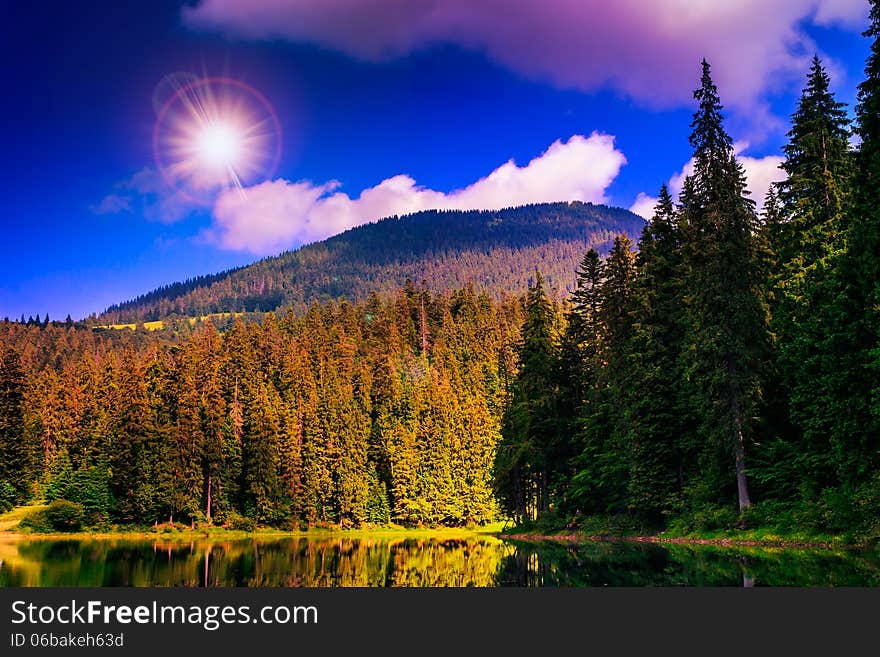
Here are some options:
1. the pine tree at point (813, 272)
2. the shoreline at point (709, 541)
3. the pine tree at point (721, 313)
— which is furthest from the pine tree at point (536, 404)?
the pine tree at point (813, 272)

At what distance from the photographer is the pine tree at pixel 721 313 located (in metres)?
33.4

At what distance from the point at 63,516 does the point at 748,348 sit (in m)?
68.1

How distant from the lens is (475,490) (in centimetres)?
8956

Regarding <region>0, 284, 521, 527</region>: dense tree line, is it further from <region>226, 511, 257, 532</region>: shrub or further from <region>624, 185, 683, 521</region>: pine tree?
<region>624, 185, 683, 521</region>: pine tree

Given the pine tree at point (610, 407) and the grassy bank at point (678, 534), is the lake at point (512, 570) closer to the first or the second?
the grassy bank at point (678, 534)

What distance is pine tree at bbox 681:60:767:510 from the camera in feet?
110

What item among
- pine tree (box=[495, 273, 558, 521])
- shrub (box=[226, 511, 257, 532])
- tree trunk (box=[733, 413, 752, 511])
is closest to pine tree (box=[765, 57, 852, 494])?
tree trunk (box=[733, 413, 752, 511])

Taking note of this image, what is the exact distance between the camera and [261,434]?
84812mm

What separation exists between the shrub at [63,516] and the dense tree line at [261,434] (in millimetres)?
2132

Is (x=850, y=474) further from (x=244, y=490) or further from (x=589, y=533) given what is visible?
(x=244, y=490)

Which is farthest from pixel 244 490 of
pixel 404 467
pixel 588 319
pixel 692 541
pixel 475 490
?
pixel 692 541

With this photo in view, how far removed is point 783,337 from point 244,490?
67.5 metres

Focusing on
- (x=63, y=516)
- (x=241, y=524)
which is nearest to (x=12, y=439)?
(x=63, y=516)

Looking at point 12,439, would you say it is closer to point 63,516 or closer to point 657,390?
point 63,516
